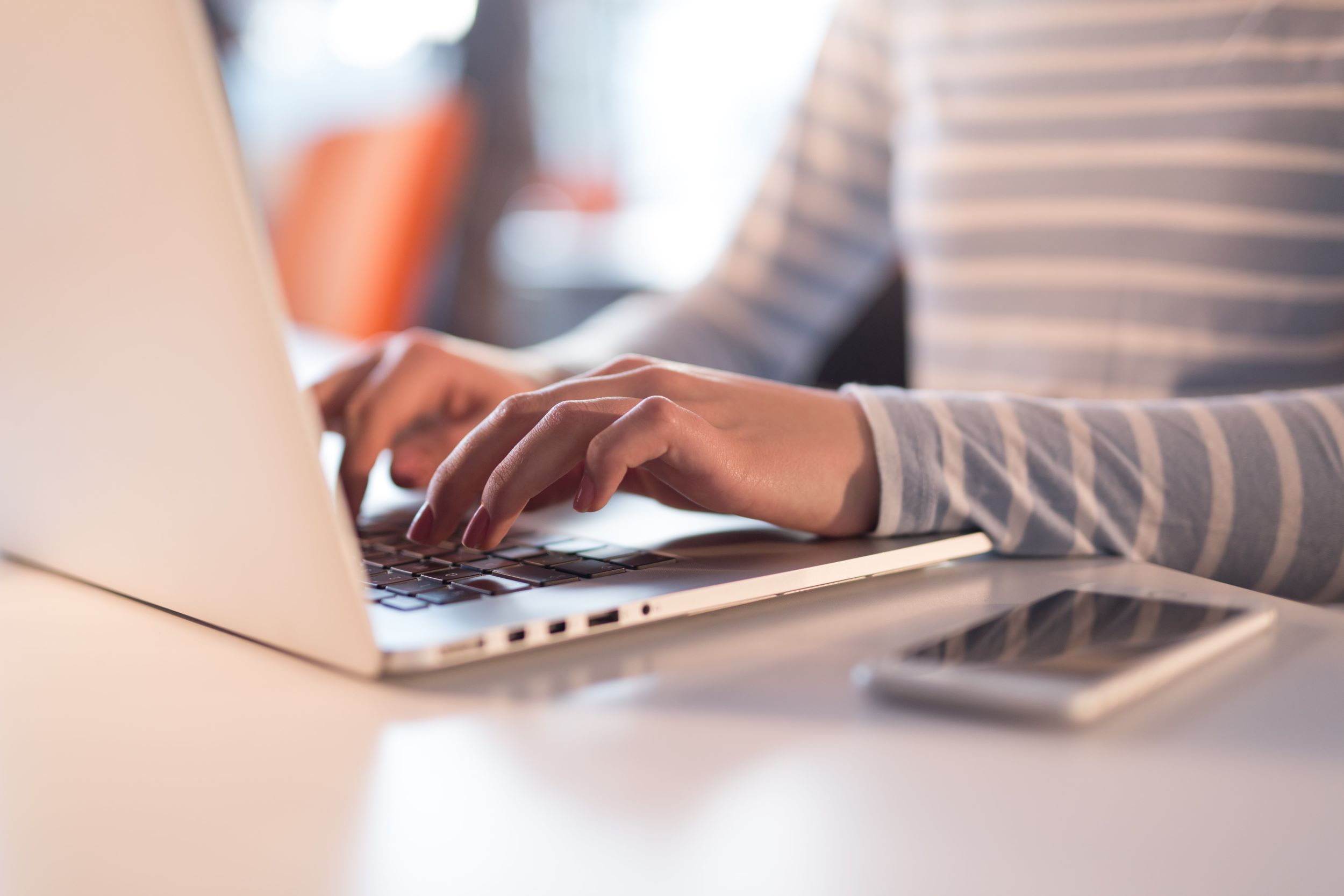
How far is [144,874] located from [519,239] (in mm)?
2939

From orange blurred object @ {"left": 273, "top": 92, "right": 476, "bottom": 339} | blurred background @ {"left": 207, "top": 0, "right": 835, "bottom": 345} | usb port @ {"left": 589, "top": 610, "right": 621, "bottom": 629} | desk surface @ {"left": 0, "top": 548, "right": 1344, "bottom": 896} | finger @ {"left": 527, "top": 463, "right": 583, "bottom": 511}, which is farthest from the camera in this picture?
blurred background @ {"left": 207, "top": 0, "right": 835, "bottom": 345}

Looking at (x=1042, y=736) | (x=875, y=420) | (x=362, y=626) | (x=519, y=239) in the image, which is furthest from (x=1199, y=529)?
(x=519, y=239)

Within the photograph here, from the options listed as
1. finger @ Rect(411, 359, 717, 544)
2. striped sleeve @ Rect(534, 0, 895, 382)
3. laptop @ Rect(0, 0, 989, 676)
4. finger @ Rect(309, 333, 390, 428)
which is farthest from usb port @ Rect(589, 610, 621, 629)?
striped sleeve @ Rect(534, 0, 895, 382)

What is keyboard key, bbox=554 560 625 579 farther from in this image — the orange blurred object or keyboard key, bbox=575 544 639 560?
the orange blurred object

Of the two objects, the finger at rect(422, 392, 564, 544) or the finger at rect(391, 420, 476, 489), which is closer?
the finger at rect(422, 392, 564, 544)

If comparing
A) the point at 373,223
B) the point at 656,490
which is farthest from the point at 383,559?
the point at 373,223

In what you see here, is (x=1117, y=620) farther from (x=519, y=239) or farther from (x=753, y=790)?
(x=519, y=239)

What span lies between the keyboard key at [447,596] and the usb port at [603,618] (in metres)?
0.05

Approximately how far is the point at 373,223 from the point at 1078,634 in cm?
168

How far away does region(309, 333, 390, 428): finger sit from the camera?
68cm

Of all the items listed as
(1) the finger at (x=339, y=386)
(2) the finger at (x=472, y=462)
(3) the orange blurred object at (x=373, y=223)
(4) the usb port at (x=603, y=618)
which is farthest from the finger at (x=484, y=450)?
(3) the orange blurred object at (x=373, y=223)

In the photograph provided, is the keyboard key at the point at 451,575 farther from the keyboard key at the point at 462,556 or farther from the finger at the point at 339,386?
the finger at the point at 339,386

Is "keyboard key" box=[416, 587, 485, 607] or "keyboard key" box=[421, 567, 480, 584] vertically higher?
"keyboard key" box=[416, 587, 485, 607]

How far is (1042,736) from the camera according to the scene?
30cm
